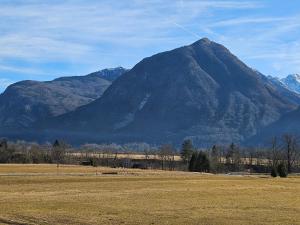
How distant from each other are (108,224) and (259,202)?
24.4m

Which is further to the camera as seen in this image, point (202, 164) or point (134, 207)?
point (202, 164)

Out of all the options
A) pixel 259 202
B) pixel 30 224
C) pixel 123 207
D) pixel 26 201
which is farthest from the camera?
pixel 259 202

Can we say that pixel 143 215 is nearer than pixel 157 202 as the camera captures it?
Yes

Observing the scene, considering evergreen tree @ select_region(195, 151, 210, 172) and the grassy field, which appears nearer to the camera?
the grassy field

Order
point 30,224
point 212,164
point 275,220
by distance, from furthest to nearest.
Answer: point 212,164 < point 275,220 < point 30,224

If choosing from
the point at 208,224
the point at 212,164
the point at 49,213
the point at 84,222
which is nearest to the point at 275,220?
the point at 208,224

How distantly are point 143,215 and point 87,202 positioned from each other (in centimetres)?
1237

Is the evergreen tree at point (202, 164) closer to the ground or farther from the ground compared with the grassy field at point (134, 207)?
→ farther from the ground

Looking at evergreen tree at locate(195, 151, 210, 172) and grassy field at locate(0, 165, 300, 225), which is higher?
evergreen tree at locate(195, 151, 210, 172)

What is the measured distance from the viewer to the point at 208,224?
4053 cm

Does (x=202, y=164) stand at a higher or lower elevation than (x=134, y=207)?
higher

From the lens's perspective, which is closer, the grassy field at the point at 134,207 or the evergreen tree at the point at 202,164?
the grassy field at the point at 134,207

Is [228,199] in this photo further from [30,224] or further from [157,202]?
[30,224]

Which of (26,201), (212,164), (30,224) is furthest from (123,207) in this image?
(212,164)
